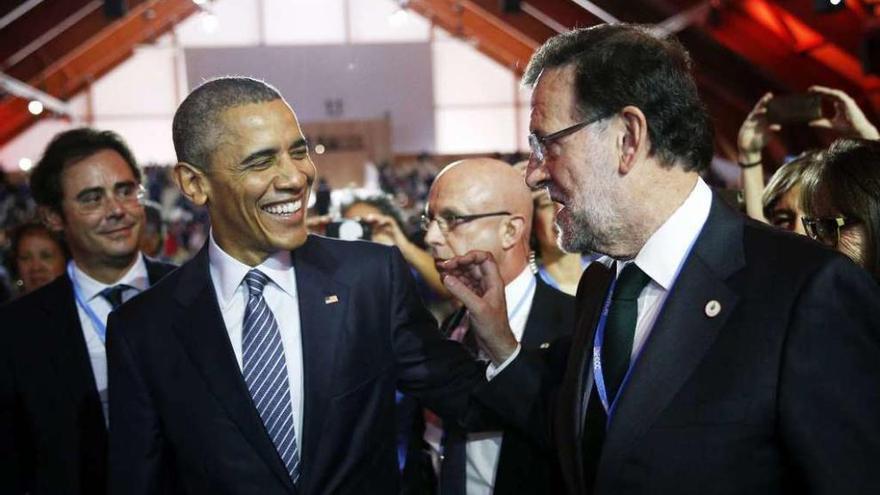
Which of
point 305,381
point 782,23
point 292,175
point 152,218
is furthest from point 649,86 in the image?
point 782,23

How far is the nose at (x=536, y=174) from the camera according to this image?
1.74 meters

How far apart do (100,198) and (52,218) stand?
0.20 m

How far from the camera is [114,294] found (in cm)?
280

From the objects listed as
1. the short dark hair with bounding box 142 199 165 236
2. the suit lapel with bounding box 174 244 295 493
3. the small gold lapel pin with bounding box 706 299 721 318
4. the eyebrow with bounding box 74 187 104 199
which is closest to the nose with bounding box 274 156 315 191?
the suit lapel with bounding box 174 244 295 493

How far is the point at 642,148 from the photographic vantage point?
1608 millimetres

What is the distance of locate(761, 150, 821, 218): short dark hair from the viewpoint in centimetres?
278

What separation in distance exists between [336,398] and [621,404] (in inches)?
28.1

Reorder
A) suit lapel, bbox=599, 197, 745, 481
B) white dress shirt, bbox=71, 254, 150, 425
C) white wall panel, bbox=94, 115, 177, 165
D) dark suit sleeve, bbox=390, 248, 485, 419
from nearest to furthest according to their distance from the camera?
suit lapel, bbox=599, 197, 745, 481
dark suit sleeve, bbox=390, 248, 485, 419
white dress shirt, bbox=71, 254, 150, 425
white wall panel, bbox=94, 115, 177, 165

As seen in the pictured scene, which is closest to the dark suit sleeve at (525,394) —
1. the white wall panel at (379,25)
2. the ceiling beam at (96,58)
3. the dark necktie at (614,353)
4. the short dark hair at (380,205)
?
the dark necktie at (614,353)

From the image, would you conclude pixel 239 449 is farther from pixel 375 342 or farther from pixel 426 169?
pixel 426 169

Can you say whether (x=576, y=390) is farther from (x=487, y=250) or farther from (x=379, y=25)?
(x=379, y=25)

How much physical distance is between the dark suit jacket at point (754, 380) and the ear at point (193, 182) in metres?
1.10

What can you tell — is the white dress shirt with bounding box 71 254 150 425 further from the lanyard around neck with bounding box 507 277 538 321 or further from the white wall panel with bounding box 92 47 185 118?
the white wall panel with bounding box 92 47 185 118

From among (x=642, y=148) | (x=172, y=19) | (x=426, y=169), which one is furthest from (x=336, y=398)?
(x=172, y=19)
